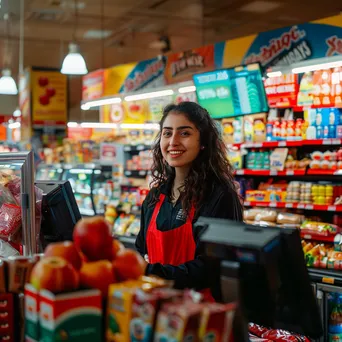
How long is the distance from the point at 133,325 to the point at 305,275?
0.59 m

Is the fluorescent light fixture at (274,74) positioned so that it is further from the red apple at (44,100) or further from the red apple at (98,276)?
the red apple at (44,100)

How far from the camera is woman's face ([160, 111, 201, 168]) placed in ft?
9.32

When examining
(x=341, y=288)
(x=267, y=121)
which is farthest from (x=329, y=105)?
(x=341, y=288)

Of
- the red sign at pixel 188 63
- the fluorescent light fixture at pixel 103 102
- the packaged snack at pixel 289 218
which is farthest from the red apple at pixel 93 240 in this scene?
the fluorescent light fixture at pixel 103 102

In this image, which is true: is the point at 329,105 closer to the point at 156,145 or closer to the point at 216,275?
the point at 156,145

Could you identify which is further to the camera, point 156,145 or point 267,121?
point 267,121

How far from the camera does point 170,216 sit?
2.87 meters

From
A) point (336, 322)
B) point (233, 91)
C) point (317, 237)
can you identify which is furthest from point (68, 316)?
point (233, 91)

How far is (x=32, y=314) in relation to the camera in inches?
60.7

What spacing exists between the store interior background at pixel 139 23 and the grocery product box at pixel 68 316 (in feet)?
32.4

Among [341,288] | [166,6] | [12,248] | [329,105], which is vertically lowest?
[341,288]

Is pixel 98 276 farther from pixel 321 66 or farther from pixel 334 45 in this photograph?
pixel 334 45

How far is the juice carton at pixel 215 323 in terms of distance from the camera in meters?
1.35

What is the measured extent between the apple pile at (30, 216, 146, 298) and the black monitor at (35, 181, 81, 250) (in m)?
0.94
